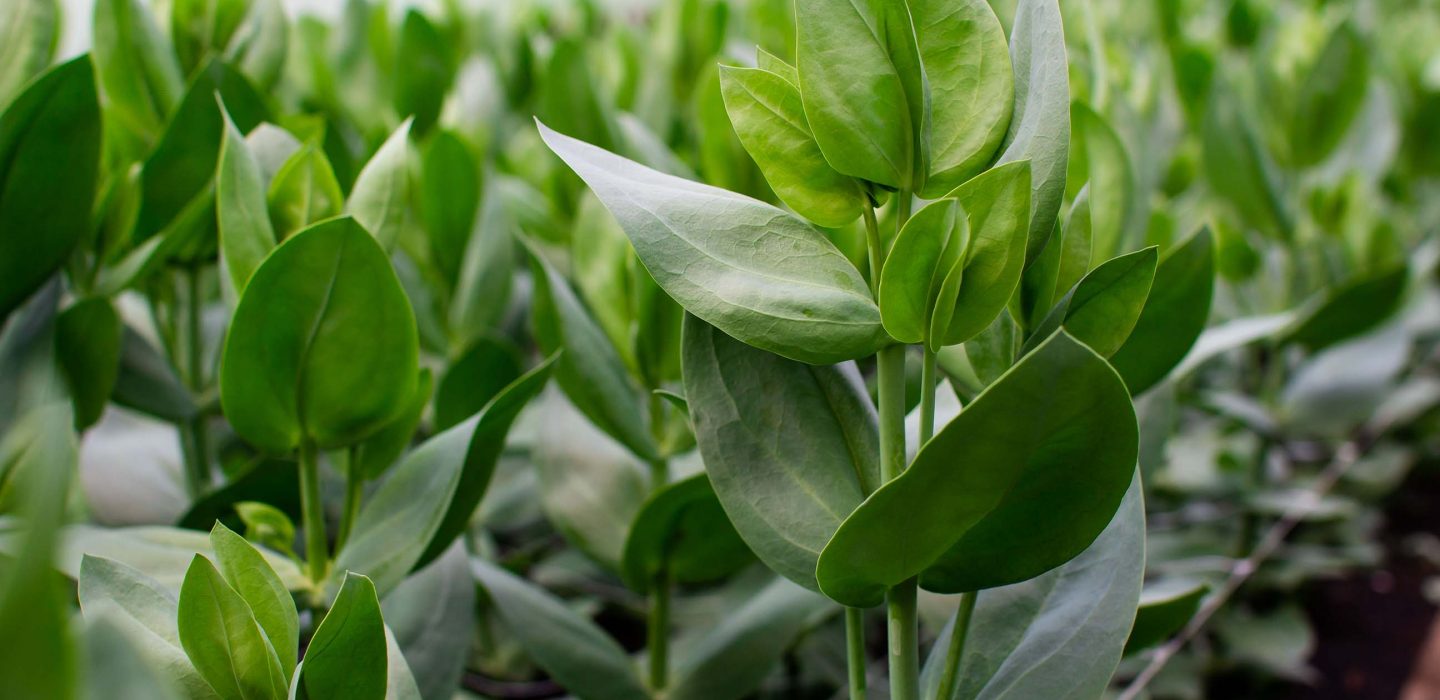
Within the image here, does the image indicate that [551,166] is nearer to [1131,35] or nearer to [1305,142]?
[1305,142]

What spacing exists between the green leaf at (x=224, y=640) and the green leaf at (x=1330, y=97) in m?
1.06

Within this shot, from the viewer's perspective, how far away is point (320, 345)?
0.51 m

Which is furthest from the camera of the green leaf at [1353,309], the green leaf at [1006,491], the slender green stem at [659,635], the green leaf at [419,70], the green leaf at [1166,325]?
the green leaf at [419,70]

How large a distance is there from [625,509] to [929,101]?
15.1 inches

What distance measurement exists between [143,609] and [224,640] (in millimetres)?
45

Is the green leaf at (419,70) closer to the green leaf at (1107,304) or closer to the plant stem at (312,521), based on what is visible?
the plant stem at (312,521)

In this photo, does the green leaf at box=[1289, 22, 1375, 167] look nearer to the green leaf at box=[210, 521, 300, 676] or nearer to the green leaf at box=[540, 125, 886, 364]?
the green leaf at box=[540, 125, 886, 364]

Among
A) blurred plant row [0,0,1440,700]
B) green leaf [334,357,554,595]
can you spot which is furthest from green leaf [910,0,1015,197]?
green leaf [334,357,554,595]

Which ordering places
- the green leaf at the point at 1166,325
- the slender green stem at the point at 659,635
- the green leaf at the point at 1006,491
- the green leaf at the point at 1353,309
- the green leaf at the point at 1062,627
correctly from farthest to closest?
1. the green leaf at the point at 1353,309
2. the slender green stem at the point at 659,635
3. the green leaf at the point at 1166,325
4. the green leaf at the point at 1062,627
5. the green leaf at the point at 1006,491

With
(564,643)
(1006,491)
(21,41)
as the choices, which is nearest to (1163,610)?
(1006,491)

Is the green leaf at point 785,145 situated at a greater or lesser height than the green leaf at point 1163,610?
greater

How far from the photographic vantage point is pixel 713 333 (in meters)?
0.47

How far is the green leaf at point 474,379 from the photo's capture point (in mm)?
681

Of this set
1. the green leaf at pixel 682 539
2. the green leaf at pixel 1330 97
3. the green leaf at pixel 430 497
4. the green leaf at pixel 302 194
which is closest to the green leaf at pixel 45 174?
the green leaf at pixel 302 194
